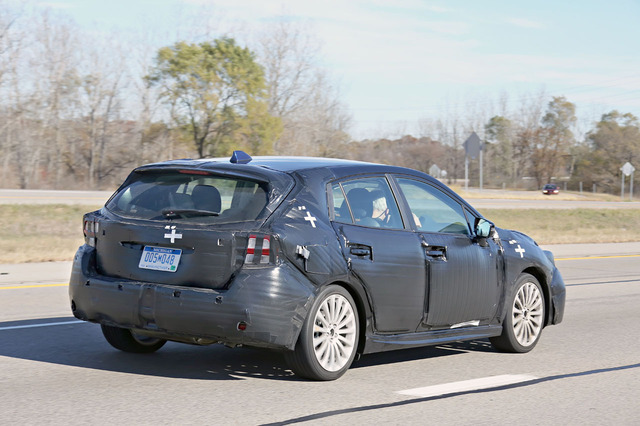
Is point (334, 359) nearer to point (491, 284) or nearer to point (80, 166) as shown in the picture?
point (491, 284)

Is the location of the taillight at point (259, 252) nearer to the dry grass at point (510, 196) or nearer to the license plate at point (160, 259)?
the license plate at point (160, 259)

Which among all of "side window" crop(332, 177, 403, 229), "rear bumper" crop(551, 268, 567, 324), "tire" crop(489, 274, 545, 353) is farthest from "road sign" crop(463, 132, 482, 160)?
"side window" crop(332, 177, 403, 229)

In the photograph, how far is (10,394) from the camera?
18.8ft

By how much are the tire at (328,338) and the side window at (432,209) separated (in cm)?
116

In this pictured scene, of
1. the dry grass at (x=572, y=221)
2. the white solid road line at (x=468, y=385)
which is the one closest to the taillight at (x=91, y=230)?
the white solid road line at (x=468, y=385)

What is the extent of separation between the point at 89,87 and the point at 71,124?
8.53 ft

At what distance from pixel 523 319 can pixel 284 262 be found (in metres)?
3.02

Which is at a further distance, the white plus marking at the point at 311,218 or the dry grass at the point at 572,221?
the dry grass at the point at 572,221

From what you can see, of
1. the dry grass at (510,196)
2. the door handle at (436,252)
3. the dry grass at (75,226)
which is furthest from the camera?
the dry grass at (510,196)

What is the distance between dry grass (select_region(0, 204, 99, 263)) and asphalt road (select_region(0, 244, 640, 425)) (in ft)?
24.2

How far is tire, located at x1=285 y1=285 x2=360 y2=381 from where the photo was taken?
6094mm

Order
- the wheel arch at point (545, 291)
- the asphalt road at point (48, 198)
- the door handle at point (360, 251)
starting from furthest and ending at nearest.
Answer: the asphalt road at point (48, 198) → the wheel arch at point (545, 291) → the door handle at point (360, 251)

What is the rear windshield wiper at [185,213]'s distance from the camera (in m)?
6.16

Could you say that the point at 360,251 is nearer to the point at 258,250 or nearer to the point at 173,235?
the point at 258,250
